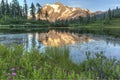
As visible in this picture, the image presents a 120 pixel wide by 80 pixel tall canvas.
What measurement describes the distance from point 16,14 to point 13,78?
184 m

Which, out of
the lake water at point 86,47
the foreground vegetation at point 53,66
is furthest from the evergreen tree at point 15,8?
the foreground vegetation at point 53,66

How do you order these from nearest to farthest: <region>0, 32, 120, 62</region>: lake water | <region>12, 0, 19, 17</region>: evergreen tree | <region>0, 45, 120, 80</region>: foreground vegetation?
<region>0, 45, 120, 80</region>: foreground vegetation, <region>0, 32, 120, 62</region>: lake water, <region>12, 0, 19, 17</region>: evergreen tree

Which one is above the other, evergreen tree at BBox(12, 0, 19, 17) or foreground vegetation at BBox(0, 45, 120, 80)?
evergreen tree at BBox(12, 0, 19, 17)

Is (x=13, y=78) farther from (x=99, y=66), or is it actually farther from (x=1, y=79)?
(x=99, y=66)

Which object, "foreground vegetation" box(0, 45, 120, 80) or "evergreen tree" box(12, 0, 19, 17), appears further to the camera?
"evergreen tree" box(12, 0, 19, 17)

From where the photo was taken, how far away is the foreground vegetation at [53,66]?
1139 centimetres

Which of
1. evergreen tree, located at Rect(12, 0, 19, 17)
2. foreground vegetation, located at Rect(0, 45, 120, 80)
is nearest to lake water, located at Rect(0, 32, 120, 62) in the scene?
foreground vegetation, located at Rect(0, 45, 120, 80)

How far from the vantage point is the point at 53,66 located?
50.1 feet

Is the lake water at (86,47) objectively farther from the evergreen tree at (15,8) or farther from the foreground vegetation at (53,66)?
the evergreen tree at (15,8)

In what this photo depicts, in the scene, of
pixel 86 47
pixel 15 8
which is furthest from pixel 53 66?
pixel 15 8

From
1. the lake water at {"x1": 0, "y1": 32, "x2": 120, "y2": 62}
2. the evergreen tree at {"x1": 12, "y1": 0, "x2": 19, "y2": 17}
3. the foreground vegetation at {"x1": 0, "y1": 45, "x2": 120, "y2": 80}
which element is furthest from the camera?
the evergreen tree at {"x1": 12, "y1": 0, "x2": 19, "y2": 17}

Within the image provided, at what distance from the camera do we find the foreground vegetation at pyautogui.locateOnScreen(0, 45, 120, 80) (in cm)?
1139

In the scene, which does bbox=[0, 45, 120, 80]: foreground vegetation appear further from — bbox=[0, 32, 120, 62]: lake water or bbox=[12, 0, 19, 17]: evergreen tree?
bbox=[12, 0, 19, 17]: evergreen tree

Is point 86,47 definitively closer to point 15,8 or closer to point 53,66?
point 53,66
